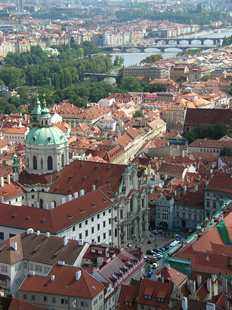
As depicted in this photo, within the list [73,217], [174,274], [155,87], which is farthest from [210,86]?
[174,274]

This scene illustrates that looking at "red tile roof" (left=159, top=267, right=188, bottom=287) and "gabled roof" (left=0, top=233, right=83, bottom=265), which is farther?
"gabled roof" (left=0, top=233, right=83, bottom=265)

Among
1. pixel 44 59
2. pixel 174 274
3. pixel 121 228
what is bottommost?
pixel 44 59

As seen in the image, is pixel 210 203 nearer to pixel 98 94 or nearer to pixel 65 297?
pixel 65 297

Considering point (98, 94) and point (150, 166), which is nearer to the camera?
point (150, 166)

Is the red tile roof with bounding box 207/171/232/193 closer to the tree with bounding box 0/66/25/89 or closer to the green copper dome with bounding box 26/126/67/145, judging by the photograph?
the green copper dome with bounding box 26/126/67/145

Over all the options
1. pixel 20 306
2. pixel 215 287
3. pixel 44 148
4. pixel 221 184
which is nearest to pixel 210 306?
pixel 215 287

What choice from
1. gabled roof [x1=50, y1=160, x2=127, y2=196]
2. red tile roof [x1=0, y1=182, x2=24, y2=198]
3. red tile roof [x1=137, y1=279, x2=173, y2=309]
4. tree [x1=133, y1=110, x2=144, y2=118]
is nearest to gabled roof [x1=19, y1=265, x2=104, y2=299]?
red tile roof [x1=137, y1=279, x2=173, y2=309]

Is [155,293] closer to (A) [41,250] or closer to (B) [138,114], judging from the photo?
(A) [41,250]
